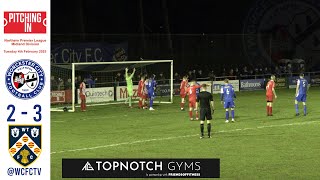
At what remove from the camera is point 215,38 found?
5694 centimetres

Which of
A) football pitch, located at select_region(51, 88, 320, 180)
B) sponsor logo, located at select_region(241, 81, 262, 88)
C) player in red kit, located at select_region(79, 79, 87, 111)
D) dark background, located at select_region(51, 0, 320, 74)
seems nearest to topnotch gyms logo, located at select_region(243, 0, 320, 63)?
dark background, located at select_region(51, 0, 320, 74)

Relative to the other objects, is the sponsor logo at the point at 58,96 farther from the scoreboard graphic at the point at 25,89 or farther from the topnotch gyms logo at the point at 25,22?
the topnotch gyms logo at the point at 25,22

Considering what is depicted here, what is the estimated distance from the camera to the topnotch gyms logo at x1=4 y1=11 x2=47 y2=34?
7.98 meters

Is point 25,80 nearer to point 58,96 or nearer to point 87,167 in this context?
point 87,167

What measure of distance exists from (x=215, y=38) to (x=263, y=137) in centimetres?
3463

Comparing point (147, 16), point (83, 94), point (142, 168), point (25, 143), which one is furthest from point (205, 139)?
point (147, 16)

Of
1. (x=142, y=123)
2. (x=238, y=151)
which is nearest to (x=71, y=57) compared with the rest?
(x=142, y=123)

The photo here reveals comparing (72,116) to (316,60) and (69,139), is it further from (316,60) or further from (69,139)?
(316,60)

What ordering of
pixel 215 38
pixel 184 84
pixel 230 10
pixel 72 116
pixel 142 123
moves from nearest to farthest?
1. pixel 142 123
2. pixel 72 116
3. pixel 184 84
4. pixel 215 38
5. pixel 230 10

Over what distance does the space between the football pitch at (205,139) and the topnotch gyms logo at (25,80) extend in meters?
7.61

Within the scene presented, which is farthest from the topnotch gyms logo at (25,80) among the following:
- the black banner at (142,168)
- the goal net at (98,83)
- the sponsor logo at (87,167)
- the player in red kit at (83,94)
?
the goal net at (98,83)

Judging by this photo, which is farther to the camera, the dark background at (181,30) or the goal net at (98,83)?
the dark background at (181,30)

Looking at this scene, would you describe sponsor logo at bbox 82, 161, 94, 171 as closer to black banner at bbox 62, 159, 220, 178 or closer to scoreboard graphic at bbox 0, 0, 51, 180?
black banner at bbox 62, 159, 220, 178

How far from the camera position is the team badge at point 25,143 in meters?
8.16
